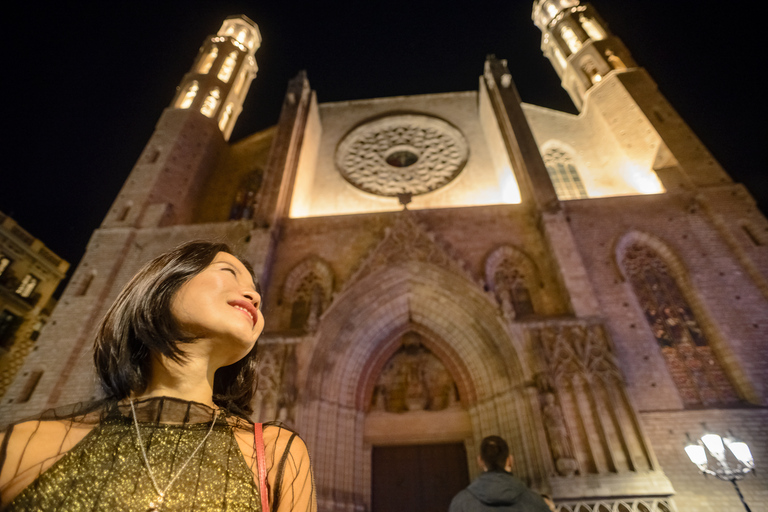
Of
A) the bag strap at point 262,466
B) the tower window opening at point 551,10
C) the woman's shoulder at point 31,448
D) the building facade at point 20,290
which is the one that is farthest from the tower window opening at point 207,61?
the bag strap at point 262,466

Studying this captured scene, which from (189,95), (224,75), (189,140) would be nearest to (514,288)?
(189,140)

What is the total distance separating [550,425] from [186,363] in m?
6.61

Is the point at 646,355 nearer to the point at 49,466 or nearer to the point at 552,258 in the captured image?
the point at 552,258

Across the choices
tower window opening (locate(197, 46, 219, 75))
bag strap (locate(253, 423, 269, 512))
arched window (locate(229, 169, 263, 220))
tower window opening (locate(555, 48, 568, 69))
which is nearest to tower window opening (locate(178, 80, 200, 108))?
tower window opening (locate(197, 46, 219, 75))

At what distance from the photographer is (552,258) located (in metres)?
8.73

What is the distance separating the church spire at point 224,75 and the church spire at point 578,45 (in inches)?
551

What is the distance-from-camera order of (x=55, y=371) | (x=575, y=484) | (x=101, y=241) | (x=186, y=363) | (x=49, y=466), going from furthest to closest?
(x=101, y=241) < (x=55, y=371) < (x=575, y=484) < (x=186, y=363) < (x=49, y=466)

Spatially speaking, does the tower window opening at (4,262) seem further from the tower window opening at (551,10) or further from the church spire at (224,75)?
the tower window opening at (551,10)

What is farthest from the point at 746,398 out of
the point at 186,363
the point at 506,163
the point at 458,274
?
the point at 186,363

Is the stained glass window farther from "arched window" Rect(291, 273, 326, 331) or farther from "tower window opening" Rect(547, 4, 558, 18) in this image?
"tower window opening" Rect(547, 4, 558, 18)

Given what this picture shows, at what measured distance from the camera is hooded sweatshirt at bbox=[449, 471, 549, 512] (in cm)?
326

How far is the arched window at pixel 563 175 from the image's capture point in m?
12.5

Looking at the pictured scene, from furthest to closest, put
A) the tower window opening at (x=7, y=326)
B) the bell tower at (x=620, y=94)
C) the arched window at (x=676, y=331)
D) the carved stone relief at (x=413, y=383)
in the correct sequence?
the tower window opening at (x=7, y=326) → the bell tower at (x=620, y=94) → the carved stone relief at (x=413, y=383) → the arched window at (x=676, y=331)

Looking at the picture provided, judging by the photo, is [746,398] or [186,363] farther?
[746,398]
